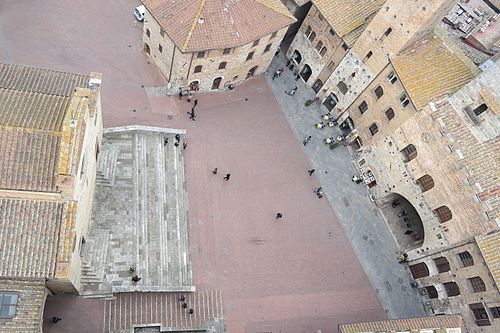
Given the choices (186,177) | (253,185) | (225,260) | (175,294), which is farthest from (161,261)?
(253,185)

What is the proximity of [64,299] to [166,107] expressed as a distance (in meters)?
20.9

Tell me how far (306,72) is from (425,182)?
1931 cm

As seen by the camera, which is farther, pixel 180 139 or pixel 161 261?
pixel 180 139

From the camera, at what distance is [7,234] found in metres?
27.3

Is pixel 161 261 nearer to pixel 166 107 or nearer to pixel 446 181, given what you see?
pixel 166 107

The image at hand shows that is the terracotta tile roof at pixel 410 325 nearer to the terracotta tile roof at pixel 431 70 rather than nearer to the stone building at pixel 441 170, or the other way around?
the stone building at pixel 441 170

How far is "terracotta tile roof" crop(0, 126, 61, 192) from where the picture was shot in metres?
27.2

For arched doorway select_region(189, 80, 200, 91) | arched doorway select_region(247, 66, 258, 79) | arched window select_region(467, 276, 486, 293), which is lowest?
arched window select_region(467, 276, 486, 293)

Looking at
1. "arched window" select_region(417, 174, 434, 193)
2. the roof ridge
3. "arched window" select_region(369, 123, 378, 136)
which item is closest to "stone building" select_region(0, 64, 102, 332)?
the roof ridge

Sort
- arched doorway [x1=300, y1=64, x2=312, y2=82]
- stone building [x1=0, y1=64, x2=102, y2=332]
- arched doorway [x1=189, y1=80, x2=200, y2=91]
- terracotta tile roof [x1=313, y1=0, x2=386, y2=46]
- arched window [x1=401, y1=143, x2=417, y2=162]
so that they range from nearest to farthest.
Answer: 1. stone building [x1=0, y1=64, x2=102, y2=332]
2. arched window [x1=401, y1=143, x2=417, y2=162]
3. terracotta tile roof [x1=313, y1=0, x2=386, y2=46]
4. arched doorway [x1=189, y1=80, x2=200, y2=91]
5. arched doorway [x1=300, y1=64, x2=312, y2=82]

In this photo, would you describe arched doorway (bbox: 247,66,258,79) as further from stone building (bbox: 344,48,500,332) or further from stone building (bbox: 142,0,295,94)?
stone building (bbox: 344,48,500,332)

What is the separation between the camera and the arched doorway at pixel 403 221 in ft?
154

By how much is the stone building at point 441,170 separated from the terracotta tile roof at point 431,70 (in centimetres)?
9

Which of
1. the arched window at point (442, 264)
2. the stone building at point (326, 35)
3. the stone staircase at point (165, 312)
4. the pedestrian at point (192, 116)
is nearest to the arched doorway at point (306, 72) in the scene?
the stone building at point (326, 35)
